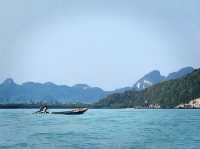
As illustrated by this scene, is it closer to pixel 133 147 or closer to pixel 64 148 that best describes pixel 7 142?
pixel 64 148

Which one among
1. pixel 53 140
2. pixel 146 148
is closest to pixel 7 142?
pixel 53 140

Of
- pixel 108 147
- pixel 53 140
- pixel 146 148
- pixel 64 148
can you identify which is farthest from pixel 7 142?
pixel 146 148

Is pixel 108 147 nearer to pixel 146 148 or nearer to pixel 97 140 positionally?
pixel 146 148

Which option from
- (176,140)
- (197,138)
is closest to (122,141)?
(176,140)

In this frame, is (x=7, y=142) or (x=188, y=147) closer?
(x=188, y=147)

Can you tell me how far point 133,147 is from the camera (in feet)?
227

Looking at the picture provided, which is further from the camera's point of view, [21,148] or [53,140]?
[53,140]

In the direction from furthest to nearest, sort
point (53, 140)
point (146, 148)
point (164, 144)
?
point (53, 140) < point (164, 144) < point (146, 148)

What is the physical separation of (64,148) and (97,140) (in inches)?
508

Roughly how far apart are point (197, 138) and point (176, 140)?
569 centimetres

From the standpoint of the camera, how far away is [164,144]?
7388cm

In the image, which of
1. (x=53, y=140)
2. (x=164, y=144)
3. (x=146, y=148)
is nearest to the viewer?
(x=146, y=148)

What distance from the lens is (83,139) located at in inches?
3265

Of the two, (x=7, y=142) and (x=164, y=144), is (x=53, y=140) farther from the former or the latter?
(x=164, y=144)
